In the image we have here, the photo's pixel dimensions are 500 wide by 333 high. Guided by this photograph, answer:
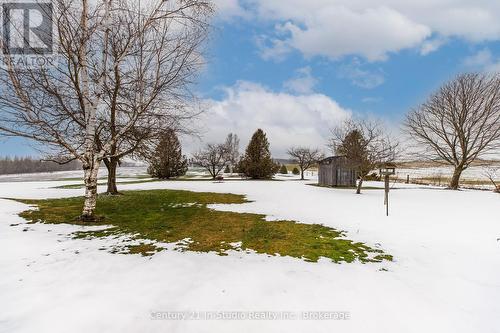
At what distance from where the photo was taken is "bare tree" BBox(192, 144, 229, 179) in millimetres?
39500

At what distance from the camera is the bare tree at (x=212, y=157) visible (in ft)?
130

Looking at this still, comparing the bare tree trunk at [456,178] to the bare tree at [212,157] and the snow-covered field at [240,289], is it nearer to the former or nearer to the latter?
the snow-covered field at [240,289]

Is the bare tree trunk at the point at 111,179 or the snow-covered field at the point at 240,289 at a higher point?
the bare tree trunk at the point at 111,179

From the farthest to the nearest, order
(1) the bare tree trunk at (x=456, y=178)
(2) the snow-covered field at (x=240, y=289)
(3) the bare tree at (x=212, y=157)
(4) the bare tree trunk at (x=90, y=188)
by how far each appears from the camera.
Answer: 1. (3) the bare tree at (x=212, y=157)
2. (1) the bare tree trunk at (x=456, y=178)
3. (4) the bare tree trunk at (x=90, y=188)
4. (2) the snow-covered field at (x=240, y=289)

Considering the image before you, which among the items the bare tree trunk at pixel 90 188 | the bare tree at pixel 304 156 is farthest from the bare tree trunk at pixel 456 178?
the bare tree trunk at pixel 90 188

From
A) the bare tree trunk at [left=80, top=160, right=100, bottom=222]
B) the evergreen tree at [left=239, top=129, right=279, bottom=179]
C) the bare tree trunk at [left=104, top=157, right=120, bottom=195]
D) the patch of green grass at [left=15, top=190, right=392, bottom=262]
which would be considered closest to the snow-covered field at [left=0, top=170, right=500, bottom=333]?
the patch of green grass at [left=15, top=190, right=392, bottom=262]

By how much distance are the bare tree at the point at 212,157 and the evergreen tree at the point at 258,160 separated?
174 inches

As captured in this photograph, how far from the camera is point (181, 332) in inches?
112

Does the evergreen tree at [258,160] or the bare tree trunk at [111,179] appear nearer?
the bare tree trunk at [111,179]

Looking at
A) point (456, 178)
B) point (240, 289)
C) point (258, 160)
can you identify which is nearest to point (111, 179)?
point (240, 289)

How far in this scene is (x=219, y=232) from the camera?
280 inches

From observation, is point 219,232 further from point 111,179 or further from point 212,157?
point 212,157

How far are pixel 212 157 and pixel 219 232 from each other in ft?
108

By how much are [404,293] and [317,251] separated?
196 cm
